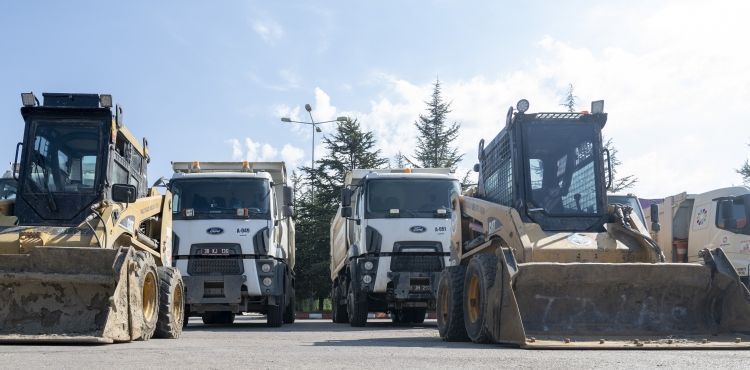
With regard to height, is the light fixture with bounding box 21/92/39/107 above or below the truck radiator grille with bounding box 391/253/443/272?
above

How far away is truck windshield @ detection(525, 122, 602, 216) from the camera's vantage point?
34.2 feet

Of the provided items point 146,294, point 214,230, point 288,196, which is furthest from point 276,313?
point 146,294

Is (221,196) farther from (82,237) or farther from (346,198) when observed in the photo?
(82,237)

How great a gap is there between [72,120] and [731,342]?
8248 millimetres

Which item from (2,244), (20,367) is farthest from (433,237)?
(20,367)

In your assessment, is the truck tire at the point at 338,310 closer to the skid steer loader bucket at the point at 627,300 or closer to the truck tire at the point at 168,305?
the truck tire at the point at 168,305

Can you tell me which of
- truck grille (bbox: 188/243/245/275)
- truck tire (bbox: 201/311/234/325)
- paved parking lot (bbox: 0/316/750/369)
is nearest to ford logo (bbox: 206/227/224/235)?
truck grille (bbox: 188/243/245/275)

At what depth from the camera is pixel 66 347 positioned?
9039 mm

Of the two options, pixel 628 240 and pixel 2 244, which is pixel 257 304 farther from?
pixel 628 240

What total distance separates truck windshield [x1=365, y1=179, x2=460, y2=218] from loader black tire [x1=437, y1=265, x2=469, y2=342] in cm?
475

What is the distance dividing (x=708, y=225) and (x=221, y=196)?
32.9ft

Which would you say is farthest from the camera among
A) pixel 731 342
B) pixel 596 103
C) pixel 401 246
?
pixel 401 246

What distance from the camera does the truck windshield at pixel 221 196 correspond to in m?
16.6

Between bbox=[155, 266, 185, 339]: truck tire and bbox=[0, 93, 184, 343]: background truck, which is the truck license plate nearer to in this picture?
bbox=[0, 93, 184, 343]: background truck
